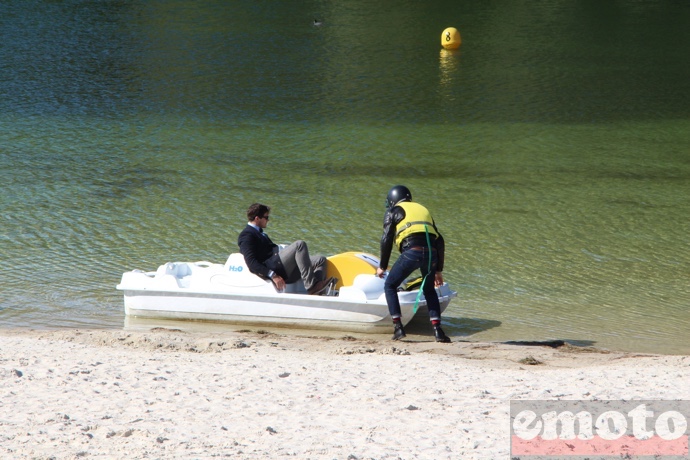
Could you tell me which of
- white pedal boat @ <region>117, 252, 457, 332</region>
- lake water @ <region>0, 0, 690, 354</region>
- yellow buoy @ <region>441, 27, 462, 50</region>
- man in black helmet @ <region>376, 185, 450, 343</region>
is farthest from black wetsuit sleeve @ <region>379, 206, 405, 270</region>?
yellow buoy @ <region>441, 27, 462, 50</region>

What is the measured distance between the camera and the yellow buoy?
27109mm

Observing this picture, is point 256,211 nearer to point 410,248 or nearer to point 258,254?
point 258,254

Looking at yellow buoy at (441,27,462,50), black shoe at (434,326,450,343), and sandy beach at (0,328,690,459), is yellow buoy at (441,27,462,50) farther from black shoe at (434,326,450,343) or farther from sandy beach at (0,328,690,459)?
sandy beach at (0,328,690,459)

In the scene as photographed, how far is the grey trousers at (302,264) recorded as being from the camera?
8531mm

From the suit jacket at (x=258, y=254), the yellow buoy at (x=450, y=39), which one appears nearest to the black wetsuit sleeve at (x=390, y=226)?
the suit jacket at (x=258, y=254)

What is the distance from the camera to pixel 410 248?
7895 mm

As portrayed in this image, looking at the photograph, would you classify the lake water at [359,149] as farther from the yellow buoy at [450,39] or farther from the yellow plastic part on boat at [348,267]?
the yellow plastic part on boat at [348,267]

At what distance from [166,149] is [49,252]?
19.6ft

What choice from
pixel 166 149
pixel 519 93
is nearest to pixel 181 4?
pixel 519 93

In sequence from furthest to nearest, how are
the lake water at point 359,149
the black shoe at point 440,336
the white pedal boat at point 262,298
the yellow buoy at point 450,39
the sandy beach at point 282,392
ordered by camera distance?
the yellow buoy at point 450,39
the lake water at point 359,149
the white pedal boat at point 262,298
the black shoe at point 440,336
the sandy beach at point 282,392

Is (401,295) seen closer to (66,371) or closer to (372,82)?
(66,371)

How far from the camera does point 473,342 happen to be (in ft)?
26.9

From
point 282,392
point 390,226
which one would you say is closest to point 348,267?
point 390,226

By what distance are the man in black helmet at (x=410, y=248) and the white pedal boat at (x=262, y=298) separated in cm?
24
